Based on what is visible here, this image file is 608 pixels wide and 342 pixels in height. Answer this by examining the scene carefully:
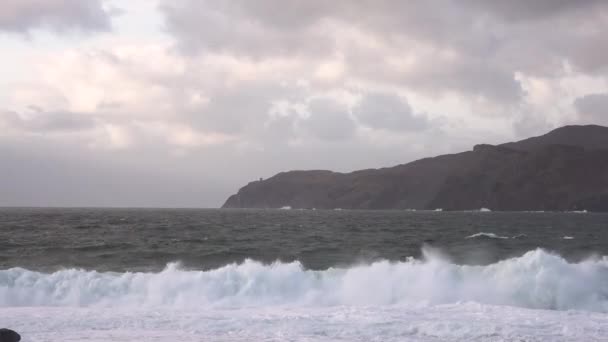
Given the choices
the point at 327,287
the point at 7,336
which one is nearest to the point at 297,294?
the point at 327,287

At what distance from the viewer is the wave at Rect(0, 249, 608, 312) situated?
2197cm

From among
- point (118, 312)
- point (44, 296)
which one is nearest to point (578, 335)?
point (118, 312)

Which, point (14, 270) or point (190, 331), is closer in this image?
point (190, 331)

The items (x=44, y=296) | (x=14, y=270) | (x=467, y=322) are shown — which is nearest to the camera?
(x=467, y=322)

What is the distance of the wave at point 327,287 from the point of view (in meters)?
22.0

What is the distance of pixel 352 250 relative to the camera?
125ft

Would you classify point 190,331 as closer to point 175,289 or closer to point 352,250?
point 175,289

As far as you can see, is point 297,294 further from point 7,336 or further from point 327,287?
point 7,336

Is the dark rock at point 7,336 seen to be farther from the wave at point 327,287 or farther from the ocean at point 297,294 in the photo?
the wave at point 327,287

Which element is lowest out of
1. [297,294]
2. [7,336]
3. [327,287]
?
[297,294]

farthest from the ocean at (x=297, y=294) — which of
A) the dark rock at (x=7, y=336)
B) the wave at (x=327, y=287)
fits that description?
the dark rock at (x=7, y=336)

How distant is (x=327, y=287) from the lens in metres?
23.5

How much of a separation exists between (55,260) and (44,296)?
11.2m

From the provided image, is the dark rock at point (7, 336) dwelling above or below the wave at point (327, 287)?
above
